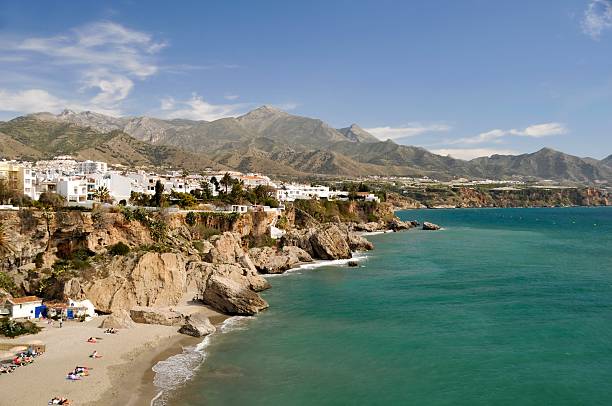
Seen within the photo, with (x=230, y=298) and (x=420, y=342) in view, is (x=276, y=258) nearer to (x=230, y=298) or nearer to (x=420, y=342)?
(x=230, y=298)

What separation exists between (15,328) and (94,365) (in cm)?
845

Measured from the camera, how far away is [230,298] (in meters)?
40.7

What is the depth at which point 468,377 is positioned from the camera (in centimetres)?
2727

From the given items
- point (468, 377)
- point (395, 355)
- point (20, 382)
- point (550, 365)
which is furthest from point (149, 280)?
point (550, 365)

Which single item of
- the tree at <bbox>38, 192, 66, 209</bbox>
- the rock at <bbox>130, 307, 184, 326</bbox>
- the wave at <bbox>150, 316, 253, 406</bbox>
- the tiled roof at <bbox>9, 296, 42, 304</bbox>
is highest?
the tree at <bbox>38, 192, 66, 209</bbox>

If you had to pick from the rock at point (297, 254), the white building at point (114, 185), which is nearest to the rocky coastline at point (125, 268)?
the rock at point (297, 254)

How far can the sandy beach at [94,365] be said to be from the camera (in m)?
24.5

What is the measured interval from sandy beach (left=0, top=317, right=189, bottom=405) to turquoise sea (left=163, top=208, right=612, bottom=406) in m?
2.76

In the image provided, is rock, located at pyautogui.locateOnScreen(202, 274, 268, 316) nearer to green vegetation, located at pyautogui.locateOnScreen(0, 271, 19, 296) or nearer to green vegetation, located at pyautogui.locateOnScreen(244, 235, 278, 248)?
green vegetation, located at pyautogui.locateOnScreen(0, 271, 19, 296)

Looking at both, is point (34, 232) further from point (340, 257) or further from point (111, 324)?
point (340, 257)

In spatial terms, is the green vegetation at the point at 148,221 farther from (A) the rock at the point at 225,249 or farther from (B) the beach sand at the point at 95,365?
(B) the beach sand at the point at 95,365

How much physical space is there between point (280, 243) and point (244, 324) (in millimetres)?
33766

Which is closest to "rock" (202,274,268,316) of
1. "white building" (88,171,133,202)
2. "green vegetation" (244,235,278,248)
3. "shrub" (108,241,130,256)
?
"shrub" (108,241,130,256)

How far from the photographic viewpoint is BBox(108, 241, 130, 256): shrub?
4450 cm
